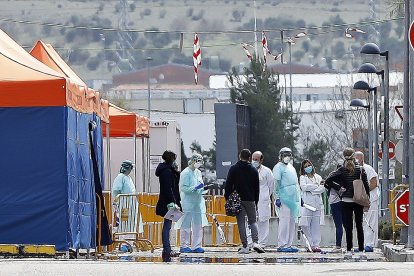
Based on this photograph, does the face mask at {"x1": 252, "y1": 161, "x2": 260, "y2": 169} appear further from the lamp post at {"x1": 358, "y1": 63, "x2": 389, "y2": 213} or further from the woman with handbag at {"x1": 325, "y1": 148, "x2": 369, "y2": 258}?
the lamp post at {"x1": 358, "y1": 63, "x2": 389, "y2": 213}

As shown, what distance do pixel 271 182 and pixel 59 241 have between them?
7.10m

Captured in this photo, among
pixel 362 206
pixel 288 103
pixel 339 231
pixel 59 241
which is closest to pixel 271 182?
pixel 339 231

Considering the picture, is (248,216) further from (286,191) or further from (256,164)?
(256,164)

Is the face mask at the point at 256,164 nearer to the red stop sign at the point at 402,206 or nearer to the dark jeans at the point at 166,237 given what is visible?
the red stop sign at the point at 402,206

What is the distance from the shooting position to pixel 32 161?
80.1ft

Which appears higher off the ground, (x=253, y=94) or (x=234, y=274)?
(x=253, y=94)

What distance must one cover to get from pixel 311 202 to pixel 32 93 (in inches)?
317

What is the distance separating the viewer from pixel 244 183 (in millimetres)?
27562

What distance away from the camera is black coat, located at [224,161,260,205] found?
90.5 feet

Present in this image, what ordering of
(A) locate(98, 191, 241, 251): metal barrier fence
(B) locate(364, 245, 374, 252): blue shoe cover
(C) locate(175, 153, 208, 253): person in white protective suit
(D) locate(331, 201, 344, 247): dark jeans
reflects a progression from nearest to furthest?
(C) locate(175, 153, 208, 253): person in white protective suit → (B) locate(364, 245, 374, 252): blue shoe cover → (D) locate(331, 201, 344, 247): dark jeans → (A) locate(98, 191, 241, 251): metal barrier fence

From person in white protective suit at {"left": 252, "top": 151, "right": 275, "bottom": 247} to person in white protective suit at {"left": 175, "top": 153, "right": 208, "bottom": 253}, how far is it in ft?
5.58

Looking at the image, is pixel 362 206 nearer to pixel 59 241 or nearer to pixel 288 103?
pixel 59 241

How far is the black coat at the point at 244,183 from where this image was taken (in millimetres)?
27578

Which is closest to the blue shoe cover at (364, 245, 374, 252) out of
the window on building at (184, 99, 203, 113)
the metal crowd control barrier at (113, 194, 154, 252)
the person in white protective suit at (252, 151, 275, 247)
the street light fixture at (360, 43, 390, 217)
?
the person in white protective suit at (252, 151, 275, 247)
